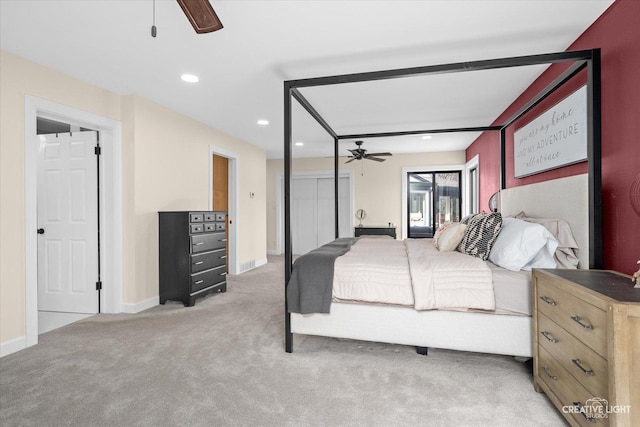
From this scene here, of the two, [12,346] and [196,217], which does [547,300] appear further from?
[12,346]

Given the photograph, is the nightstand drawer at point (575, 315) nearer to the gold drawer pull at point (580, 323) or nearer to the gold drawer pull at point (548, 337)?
the gold drawer pull at point (580, 323)

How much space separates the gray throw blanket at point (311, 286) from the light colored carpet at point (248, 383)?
389 millimetres

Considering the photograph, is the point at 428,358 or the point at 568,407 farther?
Result: the point at 428,358

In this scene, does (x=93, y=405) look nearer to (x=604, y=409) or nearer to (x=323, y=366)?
(x=323, y=366)

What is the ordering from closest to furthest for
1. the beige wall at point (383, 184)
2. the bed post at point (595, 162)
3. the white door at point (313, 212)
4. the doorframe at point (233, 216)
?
1. the bed post at point (595, 162)
2. the doorframe at point (233, 216)
3. the beige wall at point (383, 184)
4. the white door at point (313, 212)

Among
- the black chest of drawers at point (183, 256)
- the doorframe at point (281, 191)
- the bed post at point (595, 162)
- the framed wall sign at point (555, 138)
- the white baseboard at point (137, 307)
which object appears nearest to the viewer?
the bed post at point (595, 162)

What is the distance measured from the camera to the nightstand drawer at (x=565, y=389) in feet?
4.42

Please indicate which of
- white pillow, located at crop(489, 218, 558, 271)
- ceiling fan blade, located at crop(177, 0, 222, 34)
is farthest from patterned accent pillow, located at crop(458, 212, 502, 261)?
ceiling fan blade, located at crop(177, 0, 222, 34)

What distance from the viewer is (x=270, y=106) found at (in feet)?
12.7

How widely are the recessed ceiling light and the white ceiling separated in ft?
0.21

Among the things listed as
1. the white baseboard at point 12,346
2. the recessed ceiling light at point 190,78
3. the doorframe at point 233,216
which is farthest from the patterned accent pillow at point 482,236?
the doorframe at point 233,216

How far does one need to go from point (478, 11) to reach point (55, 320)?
462cm

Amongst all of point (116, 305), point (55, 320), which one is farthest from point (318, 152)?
point (55, 320)

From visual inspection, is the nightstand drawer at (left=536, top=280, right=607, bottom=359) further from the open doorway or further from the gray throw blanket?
the open doorway
